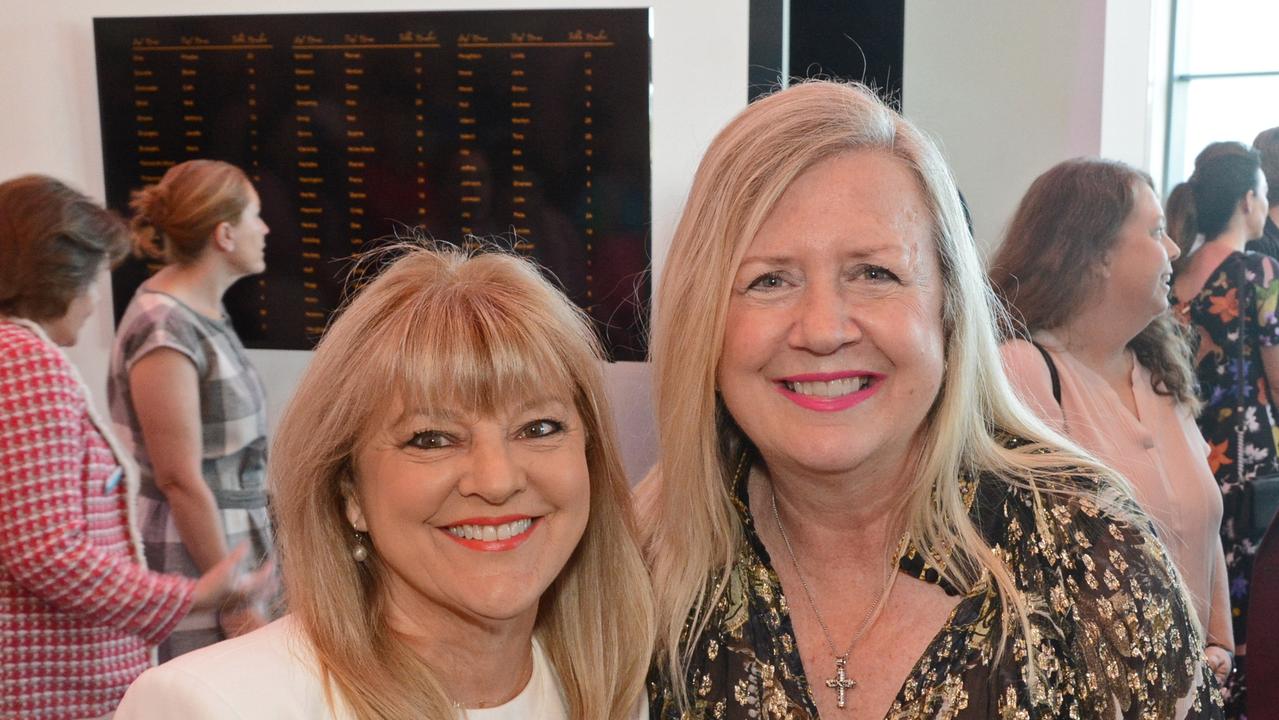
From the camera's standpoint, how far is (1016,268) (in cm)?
241

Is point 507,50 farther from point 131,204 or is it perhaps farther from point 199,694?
point 199,694

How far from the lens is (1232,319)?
7.59 ft

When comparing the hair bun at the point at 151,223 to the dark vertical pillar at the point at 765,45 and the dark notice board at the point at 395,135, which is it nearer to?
the dark notice board at the point at 395,135

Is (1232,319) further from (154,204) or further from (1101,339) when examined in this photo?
(154,204)

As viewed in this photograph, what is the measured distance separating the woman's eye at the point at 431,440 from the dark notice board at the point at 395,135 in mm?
1243

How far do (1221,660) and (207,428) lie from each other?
2.20 meters

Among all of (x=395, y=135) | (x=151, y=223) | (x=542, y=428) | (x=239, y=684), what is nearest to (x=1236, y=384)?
(x=542, y=428)

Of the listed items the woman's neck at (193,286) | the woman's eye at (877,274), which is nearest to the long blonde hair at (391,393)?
the woman's eye at (877,274)

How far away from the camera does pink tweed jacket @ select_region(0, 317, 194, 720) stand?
78.1 inches

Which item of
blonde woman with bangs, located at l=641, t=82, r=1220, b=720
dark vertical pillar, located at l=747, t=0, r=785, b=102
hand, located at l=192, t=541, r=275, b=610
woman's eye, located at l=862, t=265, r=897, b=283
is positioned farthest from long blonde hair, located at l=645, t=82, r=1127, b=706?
hand, located at l=192, t=541, r=275, b=610

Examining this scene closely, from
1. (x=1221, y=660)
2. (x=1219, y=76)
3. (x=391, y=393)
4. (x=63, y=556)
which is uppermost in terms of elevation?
(x=1219, y=76)

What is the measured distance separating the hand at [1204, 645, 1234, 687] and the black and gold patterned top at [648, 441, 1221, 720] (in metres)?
0.95

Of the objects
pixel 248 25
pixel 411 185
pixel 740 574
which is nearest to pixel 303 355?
pixel 411 185

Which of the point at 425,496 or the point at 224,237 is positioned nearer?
the point at 425,496
